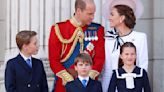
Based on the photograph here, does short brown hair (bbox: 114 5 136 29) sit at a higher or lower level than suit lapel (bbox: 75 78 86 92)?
higher

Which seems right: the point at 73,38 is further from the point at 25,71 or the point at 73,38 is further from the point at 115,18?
the point at 25,71

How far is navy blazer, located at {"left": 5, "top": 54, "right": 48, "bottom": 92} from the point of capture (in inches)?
235

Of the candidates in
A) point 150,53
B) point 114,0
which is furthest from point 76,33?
point 150,53

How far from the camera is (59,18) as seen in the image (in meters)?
7.03

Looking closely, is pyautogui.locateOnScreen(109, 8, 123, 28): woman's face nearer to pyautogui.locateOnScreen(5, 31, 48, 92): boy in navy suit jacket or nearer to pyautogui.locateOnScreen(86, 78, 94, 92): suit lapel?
pyautogui.locateOnScreen(86, 78, 94, 92): suit lapel

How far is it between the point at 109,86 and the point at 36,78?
Result: 72 cm

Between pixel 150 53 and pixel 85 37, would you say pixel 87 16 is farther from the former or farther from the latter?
pixel 150 53

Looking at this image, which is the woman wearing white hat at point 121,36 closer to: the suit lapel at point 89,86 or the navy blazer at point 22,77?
the suit lapel at point 89,86

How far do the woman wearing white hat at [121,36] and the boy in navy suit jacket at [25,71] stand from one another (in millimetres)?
679

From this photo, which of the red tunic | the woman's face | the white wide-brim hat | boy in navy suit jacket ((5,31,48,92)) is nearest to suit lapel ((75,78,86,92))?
the red tunic

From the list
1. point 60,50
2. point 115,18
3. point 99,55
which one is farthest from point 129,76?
point 60,50

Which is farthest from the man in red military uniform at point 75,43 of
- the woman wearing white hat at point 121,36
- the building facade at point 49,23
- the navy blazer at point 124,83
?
the building facade at point 49,23

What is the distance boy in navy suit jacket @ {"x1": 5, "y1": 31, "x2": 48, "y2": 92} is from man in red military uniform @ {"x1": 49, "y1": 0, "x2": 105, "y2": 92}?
6.5 inches

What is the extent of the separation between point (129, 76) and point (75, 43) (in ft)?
2.09
